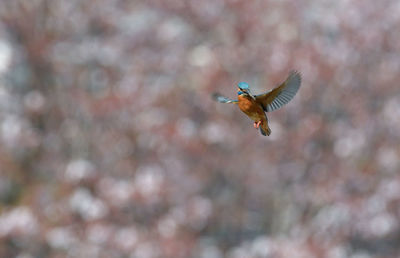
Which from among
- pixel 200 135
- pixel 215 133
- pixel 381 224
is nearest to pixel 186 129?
pixel 200 135

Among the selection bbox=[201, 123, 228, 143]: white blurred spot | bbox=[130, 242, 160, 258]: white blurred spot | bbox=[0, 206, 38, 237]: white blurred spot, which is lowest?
bbox=[130, 242, 160, 258]: white blurred spot

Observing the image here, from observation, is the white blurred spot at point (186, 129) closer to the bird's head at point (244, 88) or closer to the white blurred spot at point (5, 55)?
the white blurred spot at point (5, 55)

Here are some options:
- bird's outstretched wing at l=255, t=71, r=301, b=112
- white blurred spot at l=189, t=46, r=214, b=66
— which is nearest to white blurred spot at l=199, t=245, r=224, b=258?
white blurred spot at l=189, t=46, r=214, b=66

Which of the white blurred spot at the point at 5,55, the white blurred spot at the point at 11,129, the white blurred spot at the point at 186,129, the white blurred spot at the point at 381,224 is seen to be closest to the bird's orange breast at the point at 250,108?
the white blurred spot at the point at 186,129

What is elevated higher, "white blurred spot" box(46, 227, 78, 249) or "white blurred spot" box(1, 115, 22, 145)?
"white blurred spot" box(1, 115, 22, 145)

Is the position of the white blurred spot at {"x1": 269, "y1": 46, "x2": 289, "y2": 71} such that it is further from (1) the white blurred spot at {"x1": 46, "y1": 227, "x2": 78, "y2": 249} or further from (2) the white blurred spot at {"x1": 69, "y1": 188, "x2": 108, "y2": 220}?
(1) the white blurred spot at {"x1": 46, "y1": 227, "x2": 78, "y2": 249}

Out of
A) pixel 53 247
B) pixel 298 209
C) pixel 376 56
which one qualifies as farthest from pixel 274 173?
pixel 53 247

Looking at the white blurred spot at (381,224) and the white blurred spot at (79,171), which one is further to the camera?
the white blurred spot at (381,224)
